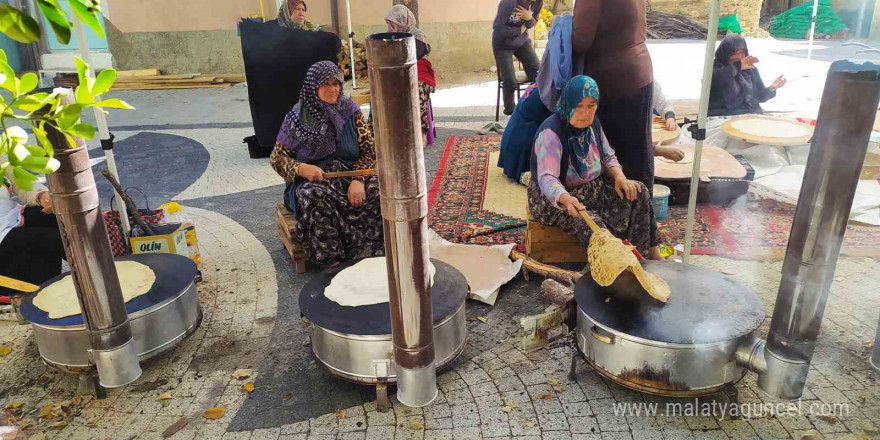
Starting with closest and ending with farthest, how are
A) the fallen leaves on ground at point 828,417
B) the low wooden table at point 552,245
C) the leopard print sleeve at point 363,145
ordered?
the fallen leaves on ground at point 828,417
the low wooden table at point 552,245
the leopard print sleeve at point 363,145

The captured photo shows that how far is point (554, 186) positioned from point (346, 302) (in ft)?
4.99

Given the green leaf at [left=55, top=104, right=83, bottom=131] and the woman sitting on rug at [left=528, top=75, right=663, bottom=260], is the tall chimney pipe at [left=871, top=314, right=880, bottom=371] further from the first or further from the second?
the green leaf at [left=55, top=104, right=83, bottom=131]

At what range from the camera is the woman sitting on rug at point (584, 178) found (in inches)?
151

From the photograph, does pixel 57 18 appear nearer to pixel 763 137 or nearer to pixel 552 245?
pixel 552 245

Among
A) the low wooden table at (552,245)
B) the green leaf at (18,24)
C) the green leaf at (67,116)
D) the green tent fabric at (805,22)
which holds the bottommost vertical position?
the low wooden table at (552,245)

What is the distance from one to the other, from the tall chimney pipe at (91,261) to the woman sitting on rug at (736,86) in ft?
20.6

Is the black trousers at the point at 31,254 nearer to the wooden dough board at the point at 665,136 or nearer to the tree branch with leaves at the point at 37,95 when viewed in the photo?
the tree branch with leaves at the point at 37,95

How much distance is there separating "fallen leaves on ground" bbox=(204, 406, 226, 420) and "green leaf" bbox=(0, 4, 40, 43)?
2.33 m

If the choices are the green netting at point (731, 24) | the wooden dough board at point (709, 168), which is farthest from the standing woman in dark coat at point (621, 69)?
the green netting at point (731, 24)

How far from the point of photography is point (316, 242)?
431 cm

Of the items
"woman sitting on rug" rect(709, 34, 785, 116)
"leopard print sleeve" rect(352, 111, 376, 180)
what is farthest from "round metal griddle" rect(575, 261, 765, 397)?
"woman sitting on rug" rect(709, 34, 785, 116)

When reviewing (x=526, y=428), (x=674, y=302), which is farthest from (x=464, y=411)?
(x=674, y=302)

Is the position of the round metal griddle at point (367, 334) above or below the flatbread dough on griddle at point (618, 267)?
below

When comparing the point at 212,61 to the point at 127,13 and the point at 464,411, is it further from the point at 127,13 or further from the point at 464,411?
the point at 464,411
